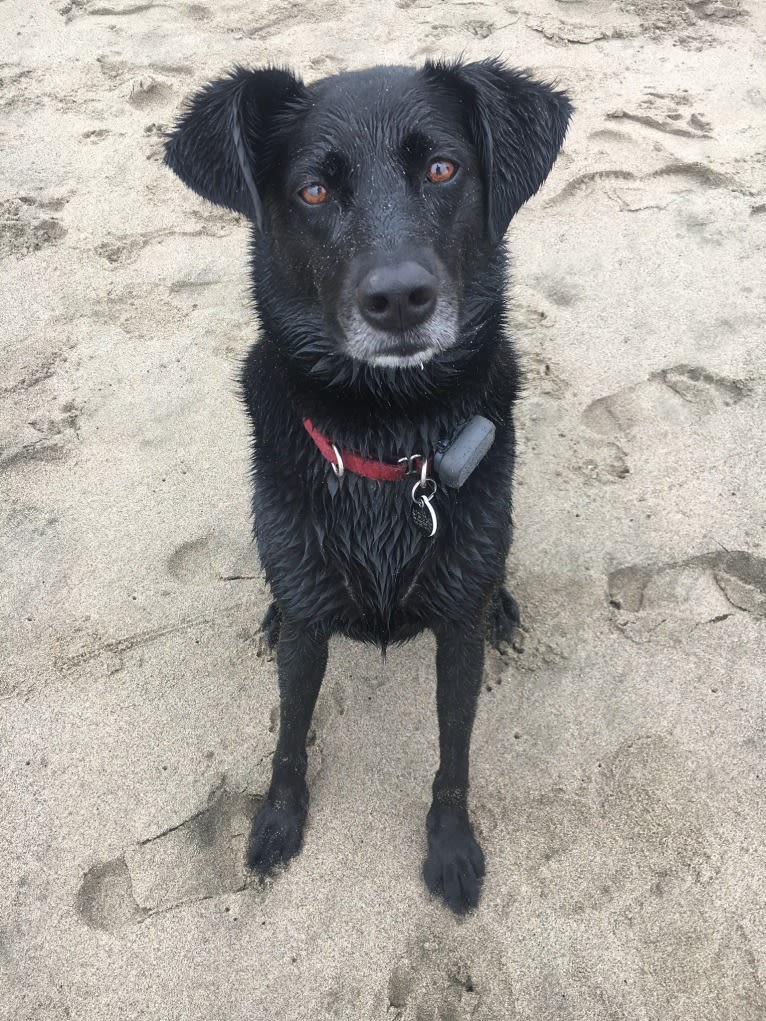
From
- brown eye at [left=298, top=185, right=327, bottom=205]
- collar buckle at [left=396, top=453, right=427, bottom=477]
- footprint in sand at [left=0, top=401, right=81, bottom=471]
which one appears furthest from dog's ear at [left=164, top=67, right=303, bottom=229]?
footprint in sand at [left=0, top=401, right=81, bottom=471]

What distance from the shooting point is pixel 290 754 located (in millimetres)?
2199

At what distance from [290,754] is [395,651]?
0.53m

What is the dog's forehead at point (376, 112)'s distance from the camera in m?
1.79

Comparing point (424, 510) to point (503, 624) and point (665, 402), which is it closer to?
point (503, 624)

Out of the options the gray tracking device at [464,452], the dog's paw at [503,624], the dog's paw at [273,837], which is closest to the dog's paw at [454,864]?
the dog's paw at [273,837]

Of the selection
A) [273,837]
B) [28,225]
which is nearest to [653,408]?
[273,837]

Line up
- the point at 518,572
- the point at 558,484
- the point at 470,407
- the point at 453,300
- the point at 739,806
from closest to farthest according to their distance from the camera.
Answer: the point at 453,300 → the point at 470,407 → the point at 739,806 → the point at 518,572 → the point at 558,484

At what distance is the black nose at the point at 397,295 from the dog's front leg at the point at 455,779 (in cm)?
80

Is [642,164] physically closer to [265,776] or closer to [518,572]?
[518,572]

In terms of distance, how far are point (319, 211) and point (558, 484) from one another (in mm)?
1488

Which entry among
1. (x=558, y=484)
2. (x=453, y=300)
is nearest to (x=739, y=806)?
(x=558, y=484)

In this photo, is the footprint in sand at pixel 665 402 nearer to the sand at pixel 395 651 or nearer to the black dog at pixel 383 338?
the sand at pixel 395 651

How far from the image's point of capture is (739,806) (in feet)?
7.11

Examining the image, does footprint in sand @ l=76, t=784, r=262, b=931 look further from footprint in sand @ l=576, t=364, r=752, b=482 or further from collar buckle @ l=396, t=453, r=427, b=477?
footprint in sand @ l=576, t=364, r=752, b=482
